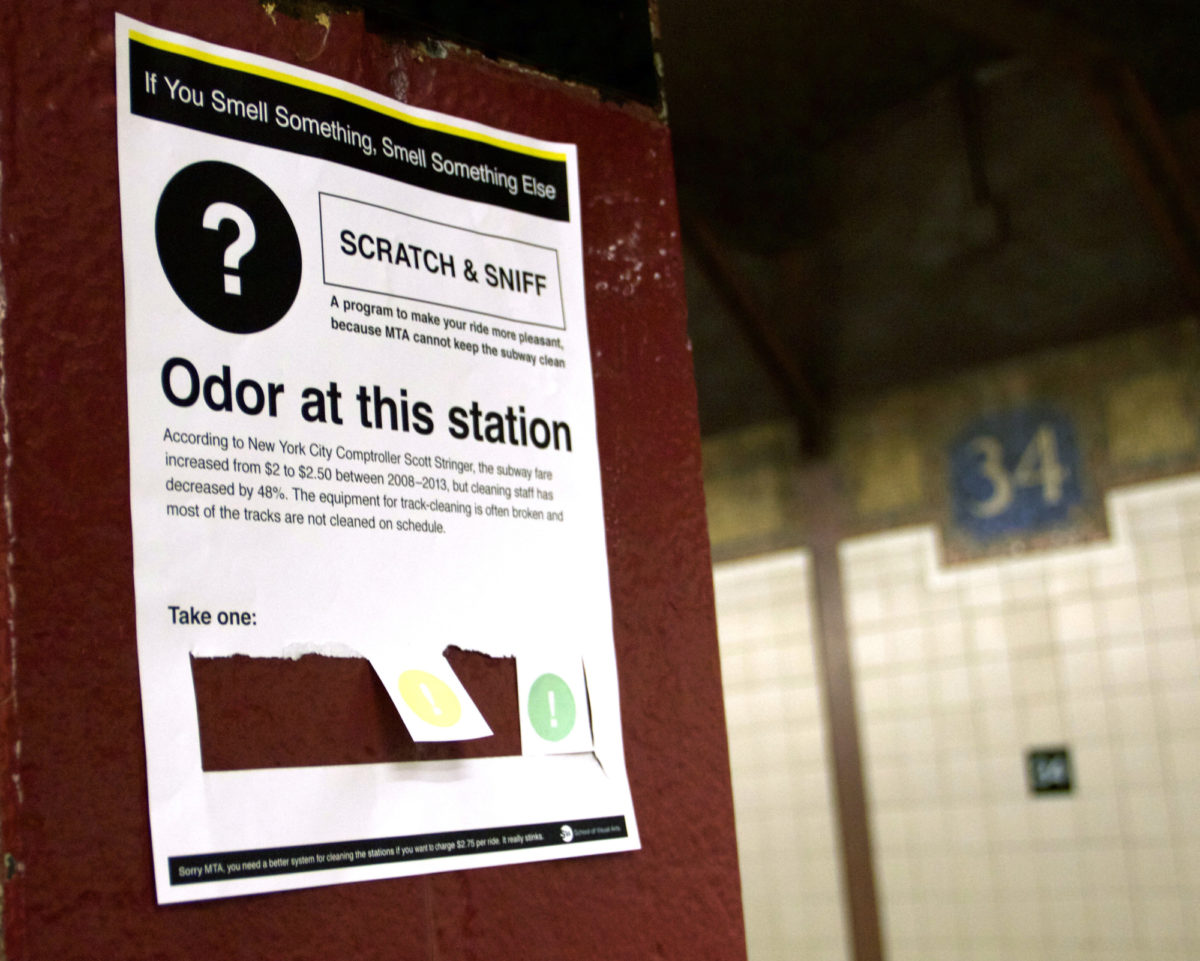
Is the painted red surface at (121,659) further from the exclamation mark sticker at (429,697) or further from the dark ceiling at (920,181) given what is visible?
the dark ceiling at (920,181)

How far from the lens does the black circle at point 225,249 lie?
782 mm

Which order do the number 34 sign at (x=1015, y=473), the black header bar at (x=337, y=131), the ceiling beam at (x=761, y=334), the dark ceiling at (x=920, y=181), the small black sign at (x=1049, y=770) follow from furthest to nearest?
the ceiling beam at (x=761, y=334), the number 34 sign at (x=1015, y=473), the small black sign at (x=1049, y=770), the dark ceiling at (x=920, y=181), the black header bar at (x=337, y=131)

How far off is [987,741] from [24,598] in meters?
4.74

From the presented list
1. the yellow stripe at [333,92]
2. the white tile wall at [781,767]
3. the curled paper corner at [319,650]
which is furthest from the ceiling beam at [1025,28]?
the curled paper corner at [319,650]

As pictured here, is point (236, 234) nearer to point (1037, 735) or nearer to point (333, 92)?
point (333, 92)

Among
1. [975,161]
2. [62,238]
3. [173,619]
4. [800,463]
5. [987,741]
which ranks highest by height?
[975,161]

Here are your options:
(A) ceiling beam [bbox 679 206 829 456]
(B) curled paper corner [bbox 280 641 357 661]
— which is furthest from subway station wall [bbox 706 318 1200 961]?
(B) curled paper corner [bbox 280 641 357 661]

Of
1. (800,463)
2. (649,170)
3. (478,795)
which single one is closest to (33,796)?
(478,795)

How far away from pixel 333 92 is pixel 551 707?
455mm

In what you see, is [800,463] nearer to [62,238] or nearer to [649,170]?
[649,170]

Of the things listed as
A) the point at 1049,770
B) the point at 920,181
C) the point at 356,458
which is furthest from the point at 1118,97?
the point at 356,458

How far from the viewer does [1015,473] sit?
4.99 metres

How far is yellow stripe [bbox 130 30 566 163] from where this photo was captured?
0.80 meters

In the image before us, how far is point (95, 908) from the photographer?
2.23 ft
